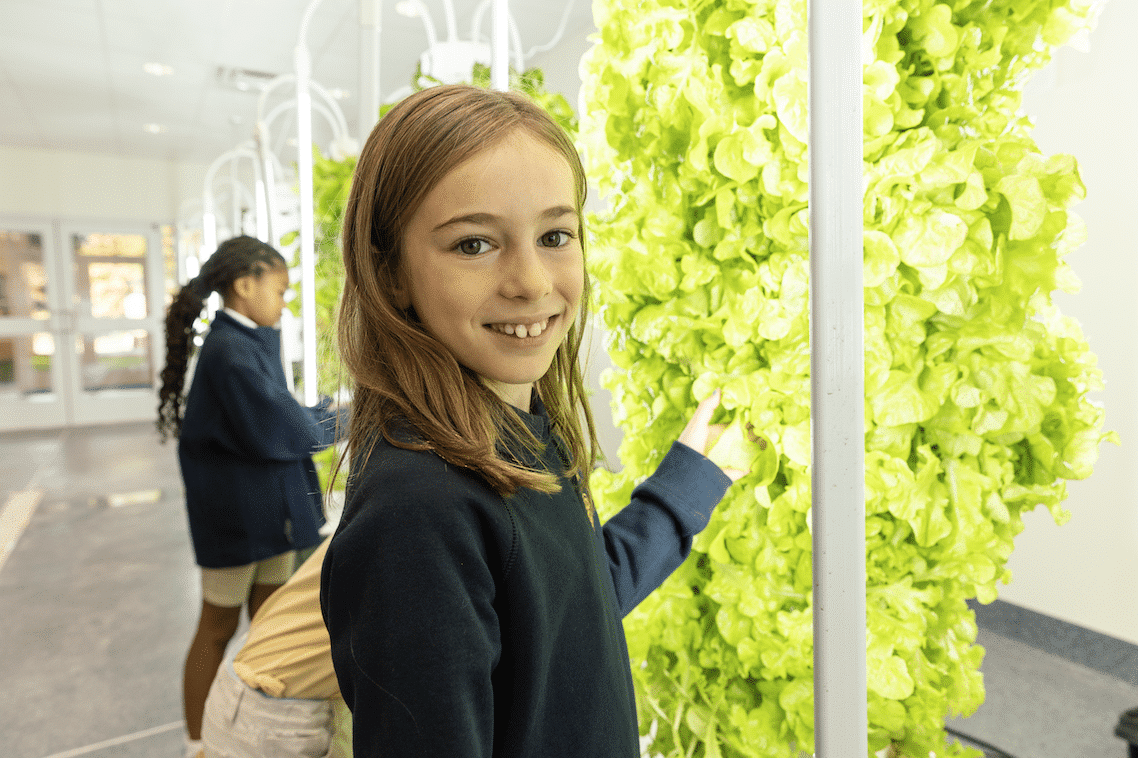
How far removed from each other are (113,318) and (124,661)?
279 inches

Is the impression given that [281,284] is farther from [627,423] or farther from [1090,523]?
[1090,523]

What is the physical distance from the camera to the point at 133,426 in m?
8.46

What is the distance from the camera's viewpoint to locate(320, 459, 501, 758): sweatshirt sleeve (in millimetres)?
486

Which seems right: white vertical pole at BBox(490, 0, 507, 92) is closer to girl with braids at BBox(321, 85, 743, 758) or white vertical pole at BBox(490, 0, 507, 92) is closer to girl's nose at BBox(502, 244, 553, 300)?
girl with braids at BBox(321, 85, 743, 758)

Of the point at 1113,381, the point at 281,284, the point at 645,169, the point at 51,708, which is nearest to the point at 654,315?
the point at 645,169

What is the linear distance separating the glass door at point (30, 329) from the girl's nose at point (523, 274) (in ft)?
31.0

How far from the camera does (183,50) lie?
4758 mm

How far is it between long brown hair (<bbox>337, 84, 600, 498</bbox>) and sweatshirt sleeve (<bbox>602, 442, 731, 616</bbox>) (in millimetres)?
214

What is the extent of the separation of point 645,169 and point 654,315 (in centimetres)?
18

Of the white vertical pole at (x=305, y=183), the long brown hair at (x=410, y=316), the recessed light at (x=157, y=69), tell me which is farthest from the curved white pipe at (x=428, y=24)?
the recessed light at (x=157, y=69)

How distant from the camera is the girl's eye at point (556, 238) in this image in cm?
66

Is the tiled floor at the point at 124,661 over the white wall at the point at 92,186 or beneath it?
beneath

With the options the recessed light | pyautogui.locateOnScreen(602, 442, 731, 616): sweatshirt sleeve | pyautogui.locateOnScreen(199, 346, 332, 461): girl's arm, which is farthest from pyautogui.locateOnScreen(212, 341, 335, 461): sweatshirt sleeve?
the recessed light

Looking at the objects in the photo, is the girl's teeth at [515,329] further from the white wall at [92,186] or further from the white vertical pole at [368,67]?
the white wall at [92,186]
